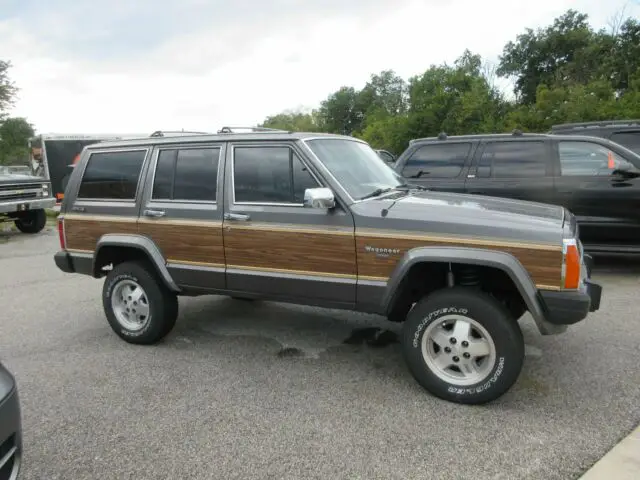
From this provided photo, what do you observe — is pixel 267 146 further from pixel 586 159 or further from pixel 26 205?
pixel 26 205

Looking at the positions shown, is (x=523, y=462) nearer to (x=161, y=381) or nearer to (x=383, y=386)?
(x=383, y=386)

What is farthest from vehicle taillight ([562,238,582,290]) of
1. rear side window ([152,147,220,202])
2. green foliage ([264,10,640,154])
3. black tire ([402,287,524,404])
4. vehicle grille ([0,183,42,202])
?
green foliage ([264,10,640,154])

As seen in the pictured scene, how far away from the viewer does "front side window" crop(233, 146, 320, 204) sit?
156 inches

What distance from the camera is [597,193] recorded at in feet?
22.0

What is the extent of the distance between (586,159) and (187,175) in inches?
211

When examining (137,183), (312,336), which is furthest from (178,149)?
(312,336)

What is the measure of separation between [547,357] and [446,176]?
12.1ft

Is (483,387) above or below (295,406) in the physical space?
above

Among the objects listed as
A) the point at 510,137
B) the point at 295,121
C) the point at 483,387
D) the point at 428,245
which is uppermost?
the point at 295,121

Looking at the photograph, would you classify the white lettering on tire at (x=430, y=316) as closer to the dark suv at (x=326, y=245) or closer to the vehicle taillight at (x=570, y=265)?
the dark suv at (x=326, y=245)

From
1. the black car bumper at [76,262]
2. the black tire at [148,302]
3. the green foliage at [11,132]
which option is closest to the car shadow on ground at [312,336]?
the black tire at [148,302]

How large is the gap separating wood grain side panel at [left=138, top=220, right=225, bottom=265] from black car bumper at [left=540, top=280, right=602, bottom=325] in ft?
8.28

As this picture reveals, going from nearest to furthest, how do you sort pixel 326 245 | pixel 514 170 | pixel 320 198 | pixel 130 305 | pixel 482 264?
pixel 482 264 < pixel 320 198 < pixel 326 245 < pixel 130 305 < pixel 514 170

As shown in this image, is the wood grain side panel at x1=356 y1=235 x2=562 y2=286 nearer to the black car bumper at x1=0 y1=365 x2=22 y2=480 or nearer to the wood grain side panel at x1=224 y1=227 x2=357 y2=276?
the wood grain side panel at x1=224 y1=227 x2=357 y2=276
